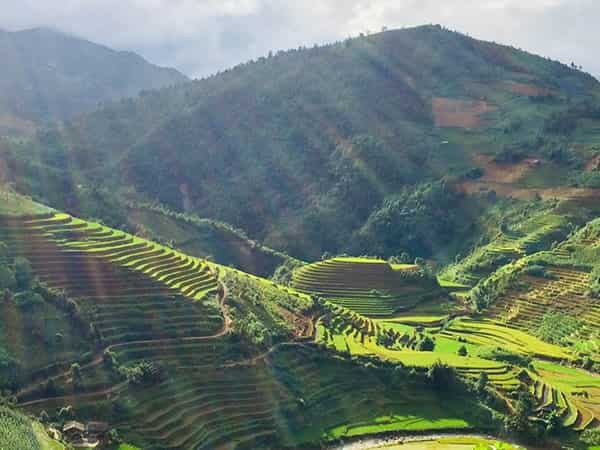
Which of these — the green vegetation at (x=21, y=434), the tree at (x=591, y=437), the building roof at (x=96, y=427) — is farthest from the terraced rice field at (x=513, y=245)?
the green vegetation at (x=21, y=434)

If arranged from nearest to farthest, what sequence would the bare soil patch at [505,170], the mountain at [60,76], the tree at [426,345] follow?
1. the tree at [426,345]
2. the bare soil patch at [505,170]
3. the mountain at [60,76]

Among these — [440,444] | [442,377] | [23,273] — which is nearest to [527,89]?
[442,377]

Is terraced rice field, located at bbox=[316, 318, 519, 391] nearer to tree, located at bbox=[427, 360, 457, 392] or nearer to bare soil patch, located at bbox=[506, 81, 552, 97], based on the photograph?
tree, located at bbox=[427, 360, 457, 392]

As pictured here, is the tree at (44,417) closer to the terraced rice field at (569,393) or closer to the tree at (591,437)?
the terraced rice field at (569,393)

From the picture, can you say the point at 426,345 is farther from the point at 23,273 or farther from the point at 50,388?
the point at 23,273

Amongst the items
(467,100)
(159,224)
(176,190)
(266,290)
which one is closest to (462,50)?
(467,100)

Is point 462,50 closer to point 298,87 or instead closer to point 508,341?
point 298,87
